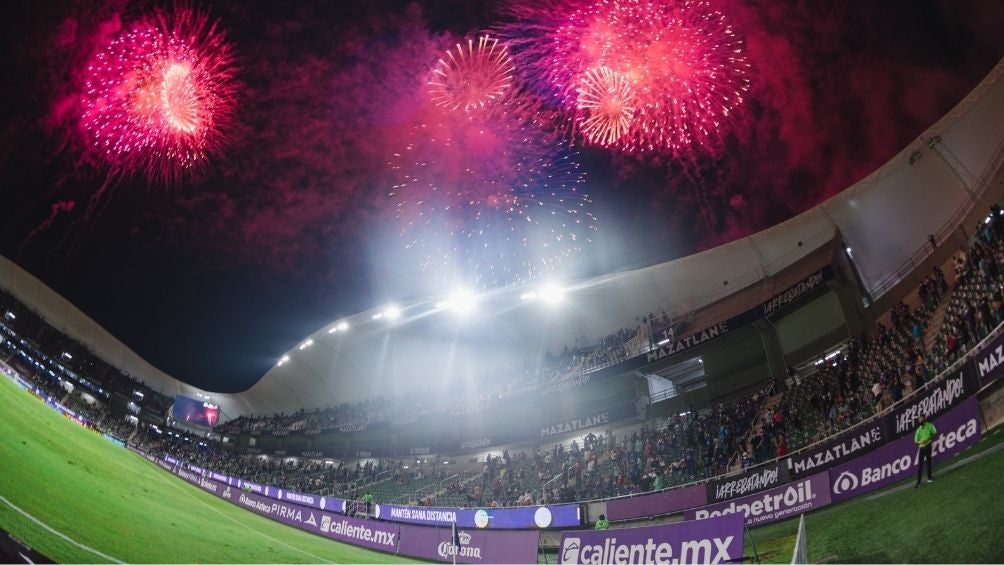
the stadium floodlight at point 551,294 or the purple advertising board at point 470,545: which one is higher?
the stadium floodlight at point 551,294

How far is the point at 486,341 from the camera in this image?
1829 inches

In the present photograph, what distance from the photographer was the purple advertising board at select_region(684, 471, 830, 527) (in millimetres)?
14359

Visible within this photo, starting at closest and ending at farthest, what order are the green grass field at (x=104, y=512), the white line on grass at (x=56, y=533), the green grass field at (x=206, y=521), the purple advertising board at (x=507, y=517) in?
the green grass field at (x=206, y=521), the white line on grass at (x=56, y=533), the green grass field at (x=104, y=512), the purple advertising board at (x=507, y=517)

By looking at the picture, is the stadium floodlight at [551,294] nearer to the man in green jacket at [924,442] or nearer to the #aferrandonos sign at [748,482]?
the #aferrandonos sign at [748,482]

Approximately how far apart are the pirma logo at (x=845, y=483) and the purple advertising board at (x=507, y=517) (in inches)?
385

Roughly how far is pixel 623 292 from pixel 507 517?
1947 centimetres

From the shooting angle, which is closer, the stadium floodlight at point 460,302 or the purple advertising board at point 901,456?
the purple advertising board at point 901,456

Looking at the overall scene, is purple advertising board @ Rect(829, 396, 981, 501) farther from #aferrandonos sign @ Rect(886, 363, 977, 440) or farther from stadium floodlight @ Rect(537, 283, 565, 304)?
stadium floodlight @ Rect(537, 283, 565, 304)

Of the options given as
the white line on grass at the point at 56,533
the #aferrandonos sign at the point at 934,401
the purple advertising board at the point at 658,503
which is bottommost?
the white line on grass at the point at 56,533

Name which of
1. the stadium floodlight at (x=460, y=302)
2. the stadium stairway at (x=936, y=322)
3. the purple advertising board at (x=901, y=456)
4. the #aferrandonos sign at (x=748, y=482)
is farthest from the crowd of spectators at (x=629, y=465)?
the stadium floodlight at (x=460, y=302)

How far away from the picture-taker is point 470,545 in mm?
17828

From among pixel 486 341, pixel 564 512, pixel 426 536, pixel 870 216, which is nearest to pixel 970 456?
pixel 564 512

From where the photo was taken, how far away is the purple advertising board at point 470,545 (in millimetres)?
15852

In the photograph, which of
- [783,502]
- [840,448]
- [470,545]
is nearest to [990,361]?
[840,448]
